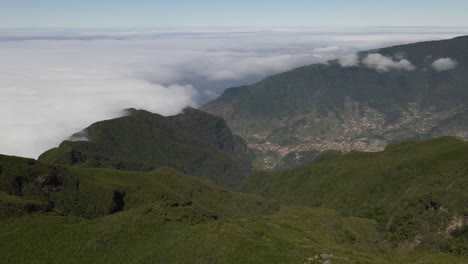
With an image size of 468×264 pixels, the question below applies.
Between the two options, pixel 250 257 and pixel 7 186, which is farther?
pixel 7 186

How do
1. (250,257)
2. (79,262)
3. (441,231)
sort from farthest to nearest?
1. (441,231)
2. (79,262)
3. (250,257)

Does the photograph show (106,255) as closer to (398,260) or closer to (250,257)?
(250,257)

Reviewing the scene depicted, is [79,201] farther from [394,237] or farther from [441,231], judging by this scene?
[441,231]

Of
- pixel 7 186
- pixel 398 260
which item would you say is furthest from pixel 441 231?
pixel 7 186

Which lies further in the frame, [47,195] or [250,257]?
[47,195]

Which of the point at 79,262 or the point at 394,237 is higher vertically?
the point at 79,262

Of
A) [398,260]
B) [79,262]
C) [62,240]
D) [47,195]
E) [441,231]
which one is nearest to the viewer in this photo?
[79,262]

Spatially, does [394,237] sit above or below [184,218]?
below

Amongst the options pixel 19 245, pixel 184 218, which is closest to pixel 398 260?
pixel 184 218

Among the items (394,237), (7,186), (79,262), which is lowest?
(394,237)
